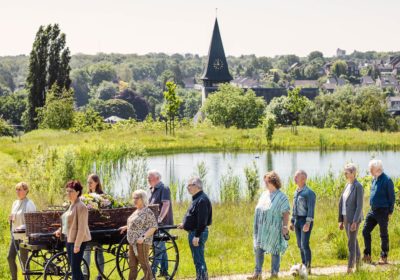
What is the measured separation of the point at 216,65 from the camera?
102188mm

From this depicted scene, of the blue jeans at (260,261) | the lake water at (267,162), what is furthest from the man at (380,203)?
the lake water at (267,162)

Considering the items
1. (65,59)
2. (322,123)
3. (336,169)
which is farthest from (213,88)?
(336,169)

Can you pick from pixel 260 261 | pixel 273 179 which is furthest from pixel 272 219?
pixel 260 261

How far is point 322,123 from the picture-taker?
7894 centimetres

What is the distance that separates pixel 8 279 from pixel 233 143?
34054 mm

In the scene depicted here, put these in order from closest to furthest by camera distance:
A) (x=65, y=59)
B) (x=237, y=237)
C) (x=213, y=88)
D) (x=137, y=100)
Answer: (x=237, y=237) < (x=65, y=59) < (x=213, y=88) < (x=137, y=100)

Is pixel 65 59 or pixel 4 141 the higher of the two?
pixel 65 59

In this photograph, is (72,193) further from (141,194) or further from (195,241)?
(195,241)

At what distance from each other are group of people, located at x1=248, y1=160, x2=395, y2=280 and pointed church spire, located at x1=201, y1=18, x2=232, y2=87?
88776mm

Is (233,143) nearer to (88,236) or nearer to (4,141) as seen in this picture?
(4,141)

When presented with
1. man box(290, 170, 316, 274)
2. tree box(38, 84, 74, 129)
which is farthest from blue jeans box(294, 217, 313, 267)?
tree box(38, 84, 74, 129)

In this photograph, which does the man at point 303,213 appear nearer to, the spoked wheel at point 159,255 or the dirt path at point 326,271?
the dirt path at point 326,271

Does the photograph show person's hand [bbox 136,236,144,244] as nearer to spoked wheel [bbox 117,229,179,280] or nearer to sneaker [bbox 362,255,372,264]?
spoked wheel [bbox 117,229,179,280]

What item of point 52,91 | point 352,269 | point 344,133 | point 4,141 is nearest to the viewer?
point 352,269
